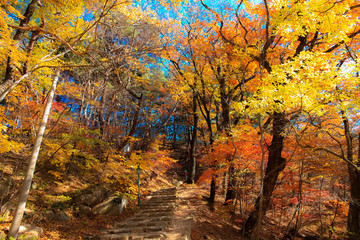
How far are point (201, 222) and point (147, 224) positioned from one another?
2.76 metres

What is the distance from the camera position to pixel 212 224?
8.48 m

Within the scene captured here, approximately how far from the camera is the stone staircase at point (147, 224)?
5436 mm

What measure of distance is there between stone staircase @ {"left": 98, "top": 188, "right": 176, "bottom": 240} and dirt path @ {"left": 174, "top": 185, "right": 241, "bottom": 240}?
37cm

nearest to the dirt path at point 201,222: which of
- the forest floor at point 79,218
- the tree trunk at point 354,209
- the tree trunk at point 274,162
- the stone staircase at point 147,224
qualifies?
the forest floor at point 79,218

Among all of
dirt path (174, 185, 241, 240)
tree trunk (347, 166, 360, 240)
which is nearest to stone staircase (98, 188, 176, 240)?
dirt path (174, 185, 241, 240)

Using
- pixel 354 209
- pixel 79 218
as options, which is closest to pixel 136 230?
pixel 79 218

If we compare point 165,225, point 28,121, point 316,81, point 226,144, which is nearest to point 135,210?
point 165,225

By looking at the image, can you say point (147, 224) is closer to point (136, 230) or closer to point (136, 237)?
point (136, 230)

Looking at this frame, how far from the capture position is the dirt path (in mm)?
7082

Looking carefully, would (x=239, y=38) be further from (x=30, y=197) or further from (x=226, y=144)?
(x=30, y=197)

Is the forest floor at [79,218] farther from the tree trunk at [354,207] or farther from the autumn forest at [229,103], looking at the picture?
the tree trunk at [354,207]

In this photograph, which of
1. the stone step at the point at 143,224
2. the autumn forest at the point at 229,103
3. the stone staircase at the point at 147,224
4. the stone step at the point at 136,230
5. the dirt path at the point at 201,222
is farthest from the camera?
the dirt path at the point at 201,222

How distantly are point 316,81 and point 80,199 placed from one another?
8527mm

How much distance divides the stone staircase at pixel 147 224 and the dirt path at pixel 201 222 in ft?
1.22
